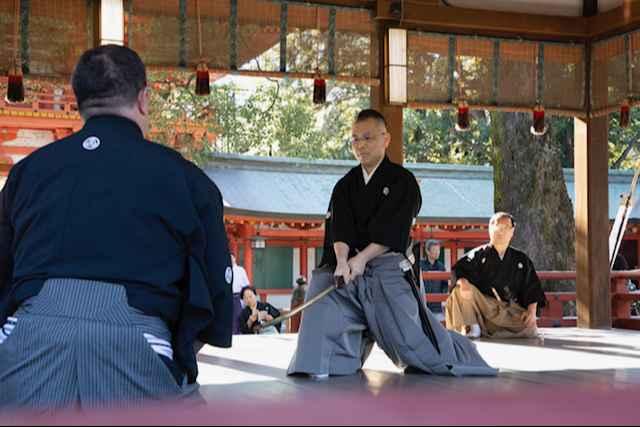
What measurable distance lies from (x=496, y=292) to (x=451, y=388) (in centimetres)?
328

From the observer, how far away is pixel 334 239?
15.6 feet

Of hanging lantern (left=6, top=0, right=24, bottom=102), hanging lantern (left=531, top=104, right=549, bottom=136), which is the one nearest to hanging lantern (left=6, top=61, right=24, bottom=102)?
hanging lantern (left=6, top=0, right=24, bottom=102)

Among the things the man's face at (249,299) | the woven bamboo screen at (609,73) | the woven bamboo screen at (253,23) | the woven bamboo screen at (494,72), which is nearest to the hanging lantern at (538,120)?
the woven bamboo screen at (494,72)

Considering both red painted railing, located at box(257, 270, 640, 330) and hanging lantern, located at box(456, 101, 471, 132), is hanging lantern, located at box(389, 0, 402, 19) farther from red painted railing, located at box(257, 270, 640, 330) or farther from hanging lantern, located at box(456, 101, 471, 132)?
red painted railing, located at box(257, 270, 640, 330)

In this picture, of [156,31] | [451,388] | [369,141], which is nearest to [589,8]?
[156,31]

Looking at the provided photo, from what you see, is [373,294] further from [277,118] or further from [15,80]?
[277,118]

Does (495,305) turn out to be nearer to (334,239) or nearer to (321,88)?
(321,88)

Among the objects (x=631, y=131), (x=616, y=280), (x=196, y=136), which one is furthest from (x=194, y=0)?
(x=631, y=131)

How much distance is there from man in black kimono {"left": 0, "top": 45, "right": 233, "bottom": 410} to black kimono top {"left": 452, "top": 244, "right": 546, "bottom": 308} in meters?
5.28

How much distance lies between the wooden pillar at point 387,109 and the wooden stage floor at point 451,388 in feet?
4.92

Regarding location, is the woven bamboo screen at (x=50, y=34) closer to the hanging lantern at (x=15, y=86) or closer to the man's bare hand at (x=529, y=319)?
the hanging lantern at (x=15, y=86)

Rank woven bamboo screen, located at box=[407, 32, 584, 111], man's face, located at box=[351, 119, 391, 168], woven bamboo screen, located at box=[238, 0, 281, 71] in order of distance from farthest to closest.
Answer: woven bamboo screen, located at box=[407, 32, 584, 111]
woven bamboo screen, located at box=[238, 0, 281, 71]
man's face, located at box=[351, 119, 391, 168]

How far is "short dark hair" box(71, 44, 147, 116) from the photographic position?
1975 millimetres

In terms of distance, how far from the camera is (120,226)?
1906mm
